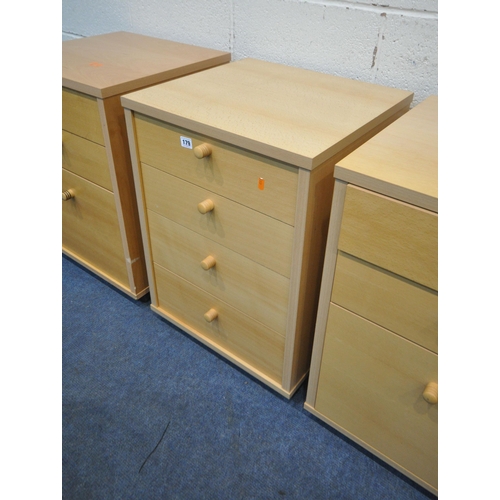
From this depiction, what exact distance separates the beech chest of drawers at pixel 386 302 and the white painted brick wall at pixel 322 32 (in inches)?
5.3

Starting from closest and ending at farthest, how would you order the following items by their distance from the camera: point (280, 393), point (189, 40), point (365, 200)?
point (365, 200) → point (280, 393) → point (189, 40)

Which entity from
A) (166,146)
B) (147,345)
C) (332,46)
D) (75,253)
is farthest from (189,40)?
(147,345)

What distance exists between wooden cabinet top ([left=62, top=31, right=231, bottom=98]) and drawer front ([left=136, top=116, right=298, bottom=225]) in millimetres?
170

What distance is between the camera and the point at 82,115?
115 cm

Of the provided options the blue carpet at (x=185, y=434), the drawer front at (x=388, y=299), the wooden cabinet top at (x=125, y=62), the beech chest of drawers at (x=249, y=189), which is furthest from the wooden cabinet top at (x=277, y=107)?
the blue carpet at (x=185, y=434)

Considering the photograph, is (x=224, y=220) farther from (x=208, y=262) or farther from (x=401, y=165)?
(x=401, y=165)

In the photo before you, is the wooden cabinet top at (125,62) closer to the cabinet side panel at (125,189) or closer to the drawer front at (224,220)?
the cabinet side panel at (125,189)

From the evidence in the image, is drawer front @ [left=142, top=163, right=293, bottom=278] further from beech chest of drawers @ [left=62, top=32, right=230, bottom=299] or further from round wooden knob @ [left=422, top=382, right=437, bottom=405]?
round wooden knob @ [left=422, top=382, right=437, bottom=405]

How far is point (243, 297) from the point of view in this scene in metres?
1.06

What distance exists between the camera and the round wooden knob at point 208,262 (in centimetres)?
105

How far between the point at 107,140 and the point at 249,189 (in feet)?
1.55

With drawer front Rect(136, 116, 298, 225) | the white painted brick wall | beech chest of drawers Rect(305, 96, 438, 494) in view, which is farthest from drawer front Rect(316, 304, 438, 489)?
the white painted brick wall

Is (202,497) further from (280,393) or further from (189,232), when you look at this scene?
(189,232)

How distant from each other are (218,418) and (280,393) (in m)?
0.17
